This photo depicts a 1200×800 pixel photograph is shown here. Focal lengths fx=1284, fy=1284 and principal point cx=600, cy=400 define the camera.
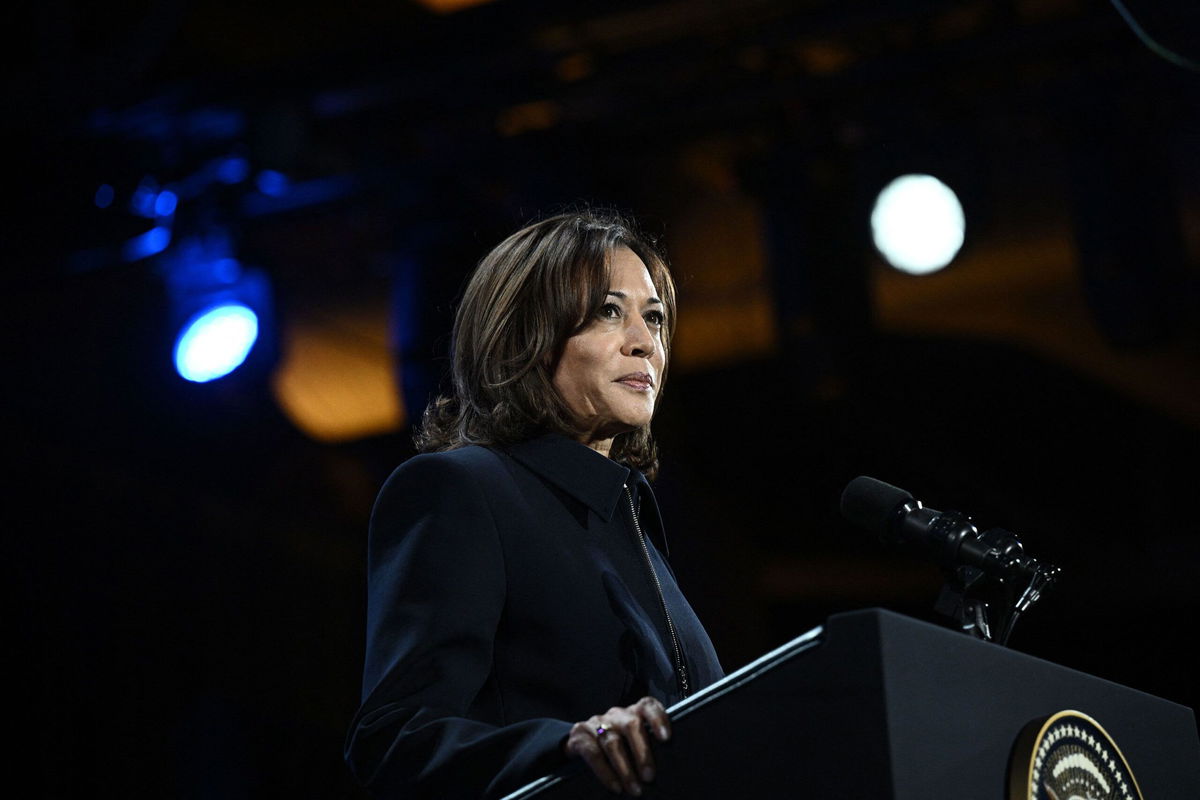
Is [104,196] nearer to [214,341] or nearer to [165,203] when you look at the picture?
[165,203]

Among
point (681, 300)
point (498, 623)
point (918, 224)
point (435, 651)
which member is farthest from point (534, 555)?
point (681, 300)

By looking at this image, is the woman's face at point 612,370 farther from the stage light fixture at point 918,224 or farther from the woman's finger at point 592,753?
the stage light fixture at point 918,224

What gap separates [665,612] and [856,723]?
2.26 feet

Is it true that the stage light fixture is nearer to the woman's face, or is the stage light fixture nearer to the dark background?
the dark background

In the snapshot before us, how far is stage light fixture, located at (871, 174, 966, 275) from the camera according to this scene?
165 inches

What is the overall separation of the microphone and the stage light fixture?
2823 millimetres

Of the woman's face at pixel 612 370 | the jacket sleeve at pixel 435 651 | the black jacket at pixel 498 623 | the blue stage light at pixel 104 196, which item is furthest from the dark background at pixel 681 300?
the jacket sleeve at pixel 435 651

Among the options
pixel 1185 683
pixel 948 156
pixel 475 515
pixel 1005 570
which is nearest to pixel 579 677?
pixel 475 515

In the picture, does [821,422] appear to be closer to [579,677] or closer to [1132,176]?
[1132,176]

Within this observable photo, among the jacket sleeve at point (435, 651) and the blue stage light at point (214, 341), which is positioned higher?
the blue stage light at point (214, 341)

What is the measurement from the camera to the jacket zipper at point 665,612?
155 cm

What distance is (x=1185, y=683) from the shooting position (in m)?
4.28

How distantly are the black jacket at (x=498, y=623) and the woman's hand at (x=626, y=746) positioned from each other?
74 mm

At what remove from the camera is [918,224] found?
427cm
